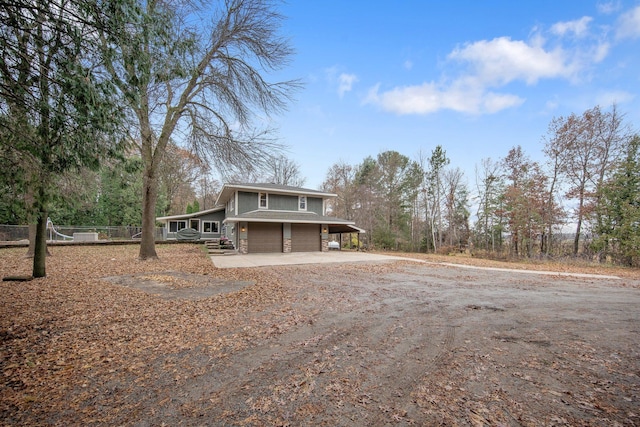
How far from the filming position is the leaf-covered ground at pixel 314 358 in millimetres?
2412

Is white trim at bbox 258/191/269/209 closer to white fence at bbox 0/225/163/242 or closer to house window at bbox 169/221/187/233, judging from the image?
house window at bbox 169/221/187/233

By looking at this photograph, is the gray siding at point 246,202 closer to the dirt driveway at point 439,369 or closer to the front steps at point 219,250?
the front steps at point 219,250

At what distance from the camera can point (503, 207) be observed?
74.7ft

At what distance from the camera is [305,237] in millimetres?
20156

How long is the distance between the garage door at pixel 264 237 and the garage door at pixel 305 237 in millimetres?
1140

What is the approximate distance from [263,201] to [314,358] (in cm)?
1675

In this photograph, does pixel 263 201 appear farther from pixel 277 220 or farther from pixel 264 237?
pixel 277 220

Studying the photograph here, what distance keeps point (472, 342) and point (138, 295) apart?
738 centimetres

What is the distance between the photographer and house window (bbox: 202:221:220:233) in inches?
1058

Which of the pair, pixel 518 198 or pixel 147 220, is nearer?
pixel 147 220

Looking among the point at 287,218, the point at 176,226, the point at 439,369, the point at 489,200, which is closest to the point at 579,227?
the point at 489,200

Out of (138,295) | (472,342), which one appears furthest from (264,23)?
(472,342)

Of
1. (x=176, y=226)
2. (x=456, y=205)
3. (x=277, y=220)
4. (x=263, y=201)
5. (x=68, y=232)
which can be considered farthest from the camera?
(x=176, y=226)

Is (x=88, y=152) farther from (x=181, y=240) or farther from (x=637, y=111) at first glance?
(x=637, y=111)
